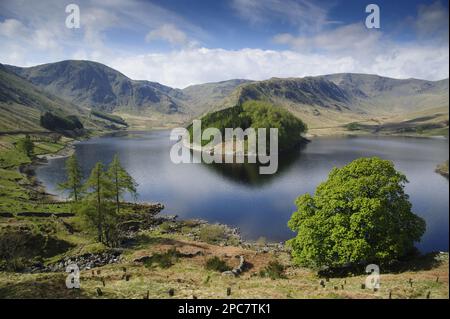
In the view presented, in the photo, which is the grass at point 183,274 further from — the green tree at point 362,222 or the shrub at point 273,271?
the green tree at point 362,222

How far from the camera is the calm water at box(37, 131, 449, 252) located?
216 ft

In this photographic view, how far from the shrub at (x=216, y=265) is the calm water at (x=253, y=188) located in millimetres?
19798

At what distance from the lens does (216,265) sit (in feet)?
132

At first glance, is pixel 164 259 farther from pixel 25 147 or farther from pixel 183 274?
pixel 25 147

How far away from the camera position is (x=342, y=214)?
1304 inches

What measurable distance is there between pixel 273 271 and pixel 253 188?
60662 mm

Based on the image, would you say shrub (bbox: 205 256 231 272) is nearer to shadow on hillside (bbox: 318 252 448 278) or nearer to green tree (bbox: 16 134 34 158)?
shadow on hillside (bbox: 318 252 448 278)

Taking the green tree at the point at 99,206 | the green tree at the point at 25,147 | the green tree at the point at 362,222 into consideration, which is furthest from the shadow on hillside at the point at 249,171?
the green tree at the point at 25,147

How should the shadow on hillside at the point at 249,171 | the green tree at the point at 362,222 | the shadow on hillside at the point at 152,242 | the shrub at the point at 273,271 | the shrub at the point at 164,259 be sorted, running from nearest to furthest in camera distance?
1. the green tree at the point at 362,222
2. the shrub at the point at 273,271
3. the shrub at the point at 164,259
4. the shadow on hillside at the point at 152,242
5. the shadow on hillside at the point at 249,171

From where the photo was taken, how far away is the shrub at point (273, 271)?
35728 millimetres

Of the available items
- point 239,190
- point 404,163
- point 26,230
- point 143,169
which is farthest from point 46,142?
point 404,163

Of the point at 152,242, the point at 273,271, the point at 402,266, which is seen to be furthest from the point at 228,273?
the point at 152,242
